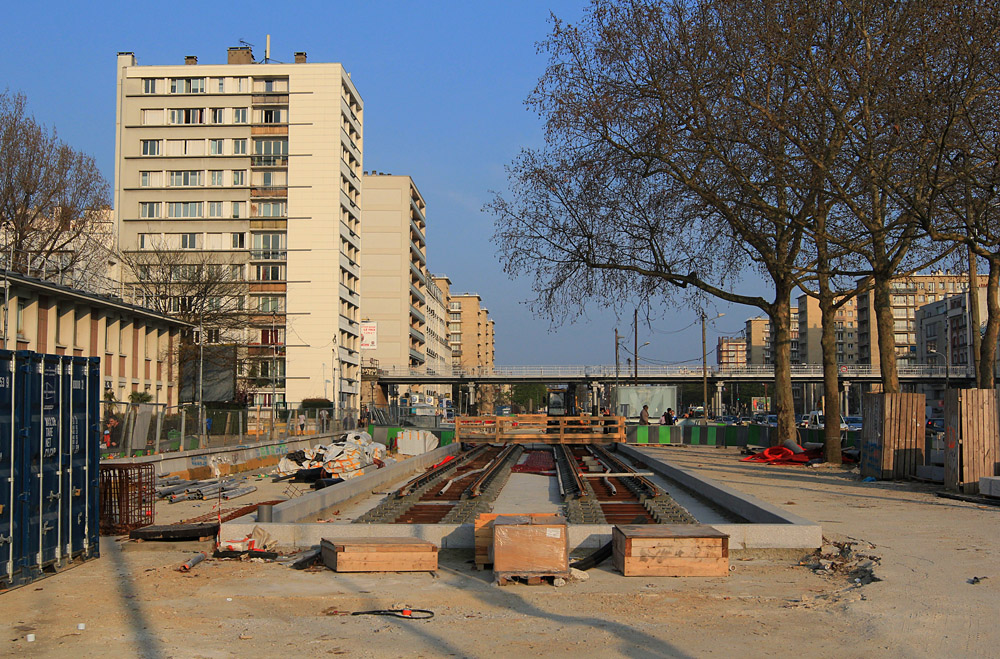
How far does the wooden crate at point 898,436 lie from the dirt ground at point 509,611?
957 cm

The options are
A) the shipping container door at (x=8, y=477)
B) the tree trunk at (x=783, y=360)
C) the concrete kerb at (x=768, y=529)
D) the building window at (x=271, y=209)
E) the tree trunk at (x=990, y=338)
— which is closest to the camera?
the shipping container door at (x=8, y=477)

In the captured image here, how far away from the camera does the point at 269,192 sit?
247ft

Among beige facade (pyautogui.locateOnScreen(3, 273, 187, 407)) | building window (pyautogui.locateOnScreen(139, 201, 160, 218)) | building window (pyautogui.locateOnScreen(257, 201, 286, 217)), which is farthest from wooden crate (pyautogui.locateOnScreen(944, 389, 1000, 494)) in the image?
building window (pyautogui.locateOnScreen(139, 201, 160, 218))

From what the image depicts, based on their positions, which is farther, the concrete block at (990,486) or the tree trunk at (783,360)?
the tree trunk at (783,360)

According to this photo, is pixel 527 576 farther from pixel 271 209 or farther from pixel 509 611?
pixel 271 209

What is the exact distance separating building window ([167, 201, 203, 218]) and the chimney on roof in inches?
515

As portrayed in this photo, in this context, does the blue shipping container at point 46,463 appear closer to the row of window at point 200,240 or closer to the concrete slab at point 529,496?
the concrete slab at point 529,496

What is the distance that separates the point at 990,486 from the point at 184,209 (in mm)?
69220

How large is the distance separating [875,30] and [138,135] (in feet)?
218

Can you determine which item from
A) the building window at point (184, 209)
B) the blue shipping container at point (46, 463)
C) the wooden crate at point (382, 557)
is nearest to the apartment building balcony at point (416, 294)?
the building window at point (184, 209)

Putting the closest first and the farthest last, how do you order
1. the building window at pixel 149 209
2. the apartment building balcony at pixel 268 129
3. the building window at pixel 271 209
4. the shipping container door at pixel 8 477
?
the shipping container door at pixel 8 477
the building window at pixel 149 209
the apartment building balcony at pixel 268 129
the building window at pixel 271 209

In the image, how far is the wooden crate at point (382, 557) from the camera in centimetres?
1012

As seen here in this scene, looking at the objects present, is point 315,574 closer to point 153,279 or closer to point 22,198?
point 22,198

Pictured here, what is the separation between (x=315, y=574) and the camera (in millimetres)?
10062
